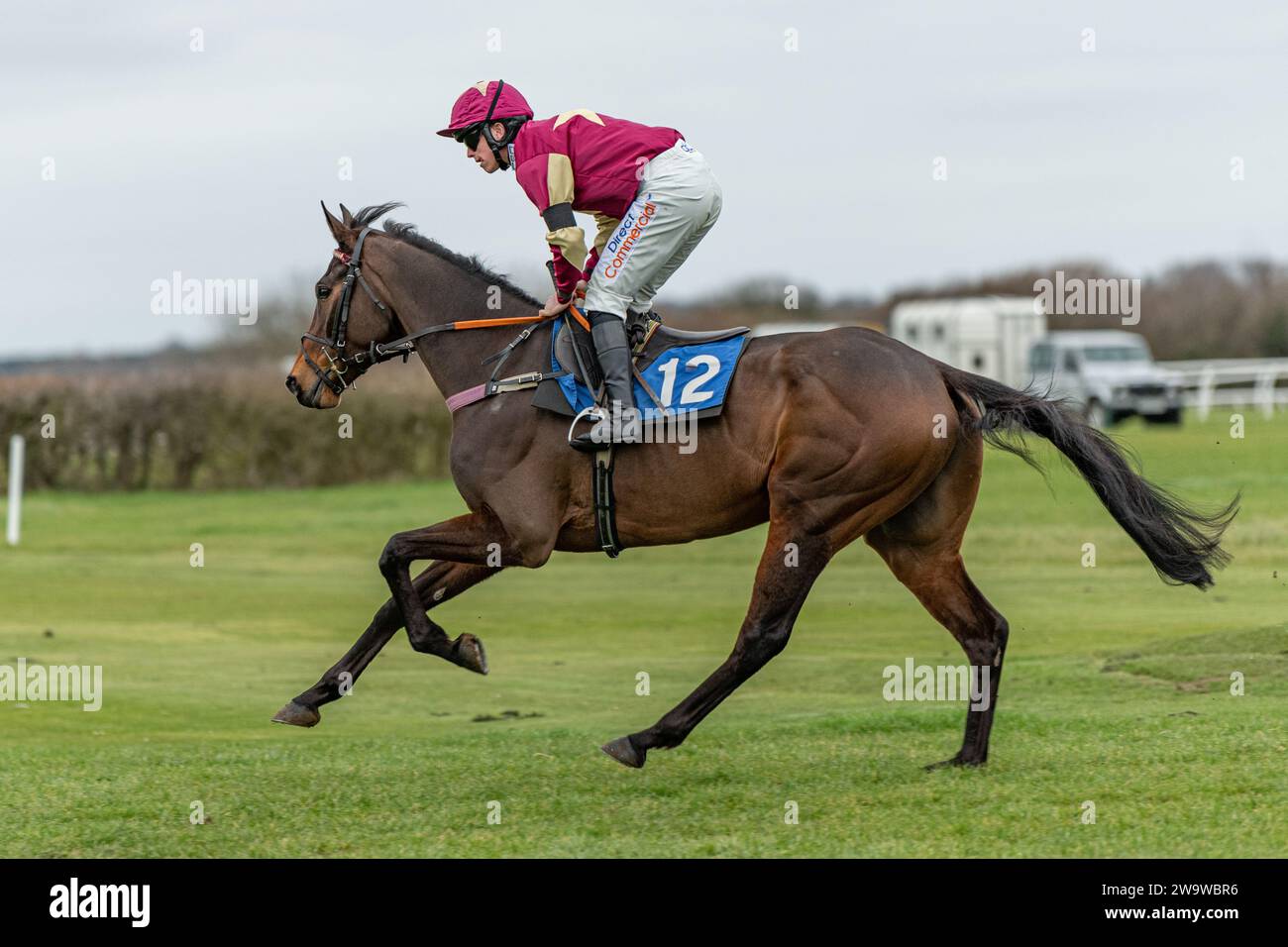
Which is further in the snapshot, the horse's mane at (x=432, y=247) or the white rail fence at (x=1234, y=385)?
the white rail fence at (x=1234, y=385)

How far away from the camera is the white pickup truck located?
36.3 m

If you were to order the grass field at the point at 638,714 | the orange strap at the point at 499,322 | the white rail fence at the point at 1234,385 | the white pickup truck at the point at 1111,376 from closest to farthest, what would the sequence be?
the grass field at the point at 638,714 < the orange strap at the point at 499,322 < the white pickup truck at the point at 1111,376 < the white rail fence at the point at 1234,385

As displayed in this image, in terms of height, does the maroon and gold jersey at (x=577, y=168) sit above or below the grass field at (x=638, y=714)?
above

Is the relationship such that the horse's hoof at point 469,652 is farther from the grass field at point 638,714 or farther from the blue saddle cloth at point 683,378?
the blue saddle cloth at point 683,378

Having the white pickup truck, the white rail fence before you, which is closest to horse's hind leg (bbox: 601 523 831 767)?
the white pickup truck

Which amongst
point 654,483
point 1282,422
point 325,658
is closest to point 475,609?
point 325,658

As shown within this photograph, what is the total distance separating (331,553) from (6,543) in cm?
403

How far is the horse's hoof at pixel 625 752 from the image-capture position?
6.46m

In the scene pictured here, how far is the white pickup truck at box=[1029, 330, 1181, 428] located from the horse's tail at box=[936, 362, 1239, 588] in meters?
27.5

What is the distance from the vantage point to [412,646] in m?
6.57

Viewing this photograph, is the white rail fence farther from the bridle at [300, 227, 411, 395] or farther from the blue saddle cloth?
the bridle at [300, 227, 411, 395]

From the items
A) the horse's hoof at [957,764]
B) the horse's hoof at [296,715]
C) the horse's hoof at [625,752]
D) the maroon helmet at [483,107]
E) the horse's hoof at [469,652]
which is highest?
the maroon helmet at [483,107]

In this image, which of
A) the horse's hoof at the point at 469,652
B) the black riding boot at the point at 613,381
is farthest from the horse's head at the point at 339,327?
the horse's hoof at the point at 469,652

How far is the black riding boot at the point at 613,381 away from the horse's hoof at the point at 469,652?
2.94 ft
